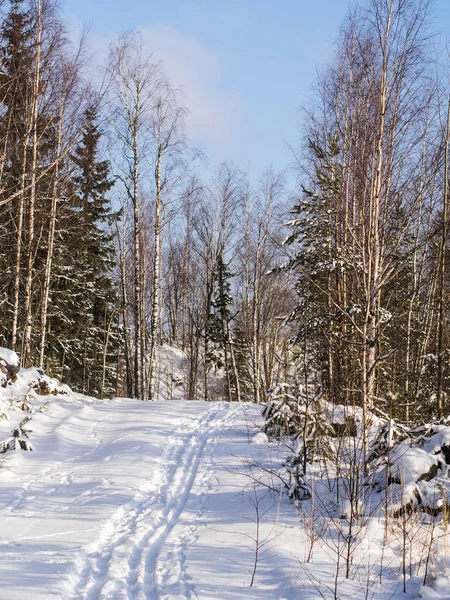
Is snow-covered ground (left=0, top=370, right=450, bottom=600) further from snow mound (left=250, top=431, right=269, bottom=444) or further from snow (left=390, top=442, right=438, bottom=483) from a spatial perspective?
snow (left=390, top=442, right=438, bottom=483)

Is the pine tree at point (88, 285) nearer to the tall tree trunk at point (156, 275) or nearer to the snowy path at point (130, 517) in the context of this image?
the tall tree trunk at point (156, 275)

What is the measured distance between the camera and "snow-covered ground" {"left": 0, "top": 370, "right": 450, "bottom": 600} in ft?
11.9

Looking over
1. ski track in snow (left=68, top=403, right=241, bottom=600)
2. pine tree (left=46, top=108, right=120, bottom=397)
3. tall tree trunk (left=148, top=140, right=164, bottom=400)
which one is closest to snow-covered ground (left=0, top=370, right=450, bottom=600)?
ski track in snow (left=68, top=403, right=241, bottom=600)

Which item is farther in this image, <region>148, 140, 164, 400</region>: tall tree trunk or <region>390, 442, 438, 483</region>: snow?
<region>148, 140, 164, 400</region>: tall tree trunk

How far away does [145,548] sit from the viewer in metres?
4.37

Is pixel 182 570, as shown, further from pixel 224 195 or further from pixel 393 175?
pixel 224 195

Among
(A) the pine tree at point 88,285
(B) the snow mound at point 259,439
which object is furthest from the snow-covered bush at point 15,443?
(A) the pine tree at point 88,285

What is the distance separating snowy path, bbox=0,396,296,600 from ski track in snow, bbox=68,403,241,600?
11 mm

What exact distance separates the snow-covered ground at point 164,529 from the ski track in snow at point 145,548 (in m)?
0.01

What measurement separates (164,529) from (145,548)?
0.55 m

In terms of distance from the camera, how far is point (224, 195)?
828 inches

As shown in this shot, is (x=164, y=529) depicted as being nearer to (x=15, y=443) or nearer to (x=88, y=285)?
(x=15, y=443)

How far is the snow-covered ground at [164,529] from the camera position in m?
3.64

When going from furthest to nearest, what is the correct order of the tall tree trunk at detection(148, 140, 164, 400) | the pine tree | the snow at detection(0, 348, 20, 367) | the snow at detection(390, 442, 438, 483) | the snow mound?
the pine tree → the tall tree trunk at detection(148, 140, 164, 400) → the snow at detection(0, 348, 20, 367) → the snow mound → the snow at detection(390, 442, 438, 483)
